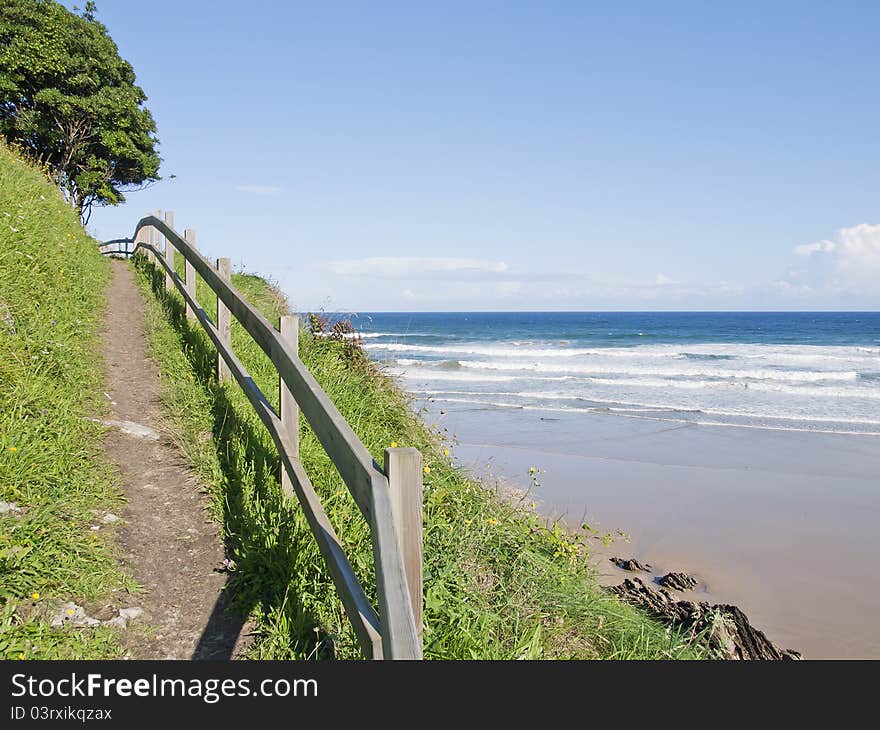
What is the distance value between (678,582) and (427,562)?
12.7ft

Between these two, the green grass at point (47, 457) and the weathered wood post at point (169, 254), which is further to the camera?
the weathered wood post at point (169, 254)

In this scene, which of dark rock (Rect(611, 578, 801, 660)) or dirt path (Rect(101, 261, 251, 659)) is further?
dark rock (Rect(611, 578, 801, 660))

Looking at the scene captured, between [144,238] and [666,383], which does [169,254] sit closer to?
[144,238]

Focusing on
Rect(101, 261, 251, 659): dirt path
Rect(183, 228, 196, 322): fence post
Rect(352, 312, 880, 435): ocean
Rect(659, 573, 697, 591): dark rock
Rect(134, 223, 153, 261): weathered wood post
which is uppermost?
Rect(134, 223, 153, 261): weathered wood post

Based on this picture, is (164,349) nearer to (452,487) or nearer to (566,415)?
(452,487)

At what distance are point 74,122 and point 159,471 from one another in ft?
71.4

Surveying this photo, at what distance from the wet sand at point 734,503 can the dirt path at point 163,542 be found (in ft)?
13.4

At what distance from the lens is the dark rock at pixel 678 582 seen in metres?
6.41

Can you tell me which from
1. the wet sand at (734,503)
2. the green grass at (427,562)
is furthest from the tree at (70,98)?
the green grass at (427,562)

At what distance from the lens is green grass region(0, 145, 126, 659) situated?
2.95 metres

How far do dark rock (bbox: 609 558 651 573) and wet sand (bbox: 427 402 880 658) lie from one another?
13cm

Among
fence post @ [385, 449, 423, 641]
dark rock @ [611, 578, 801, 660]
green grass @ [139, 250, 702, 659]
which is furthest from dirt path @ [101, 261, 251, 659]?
dark rock @ [611, 578, 801, 660]

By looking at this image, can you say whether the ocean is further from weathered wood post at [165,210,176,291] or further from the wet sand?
weathered wood post at [165,210,176,291]

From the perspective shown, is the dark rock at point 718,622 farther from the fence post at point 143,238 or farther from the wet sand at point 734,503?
the fence post at point 143,238
